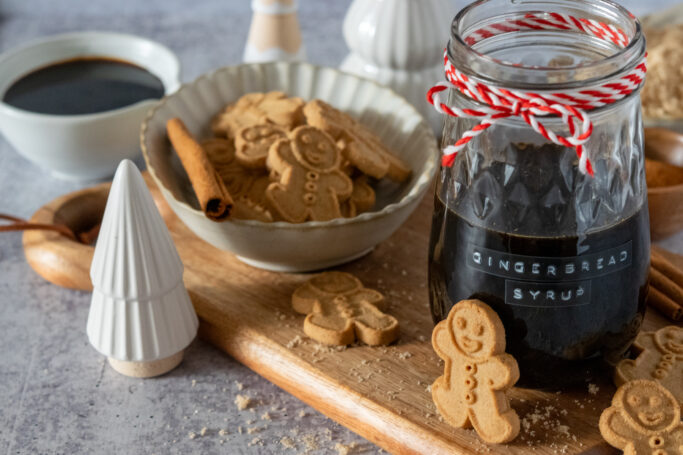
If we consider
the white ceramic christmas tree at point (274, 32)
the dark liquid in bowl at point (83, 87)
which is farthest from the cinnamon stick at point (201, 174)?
the white ceramic christmas tree at point (274, 32)

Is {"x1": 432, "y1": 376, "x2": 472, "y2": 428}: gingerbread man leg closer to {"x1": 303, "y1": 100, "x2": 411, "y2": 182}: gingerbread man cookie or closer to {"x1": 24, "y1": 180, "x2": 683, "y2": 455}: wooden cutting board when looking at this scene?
{"x1": 24, "y1": 180, "x2": 683, "y2": 455}: wooden cutting board

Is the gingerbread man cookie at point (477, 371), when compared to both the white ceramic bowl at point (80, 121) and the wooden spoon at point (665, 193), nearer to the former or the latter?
the wooden spoon at point (665, 193)

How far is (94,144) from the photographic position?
128 centimetres

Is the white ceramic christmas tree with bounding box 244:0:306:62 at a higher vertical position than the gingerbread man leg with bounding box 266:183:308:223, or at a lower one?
higher

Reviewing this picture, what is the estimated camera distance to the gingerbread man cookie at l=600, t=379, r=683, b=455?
797mm

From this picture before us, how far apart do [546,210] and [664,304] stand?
0.31 metres

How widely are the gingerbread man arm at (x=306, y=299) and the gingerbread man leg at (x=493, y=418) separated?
0.25 m

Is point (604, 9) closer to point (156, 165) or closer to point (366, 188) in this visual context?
point (366, 188)

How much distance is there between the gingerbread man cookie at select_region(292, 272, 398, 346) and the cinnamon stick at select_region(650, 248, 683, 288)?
1.14 feet

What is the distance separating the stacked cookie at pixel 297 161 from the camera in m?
1.04

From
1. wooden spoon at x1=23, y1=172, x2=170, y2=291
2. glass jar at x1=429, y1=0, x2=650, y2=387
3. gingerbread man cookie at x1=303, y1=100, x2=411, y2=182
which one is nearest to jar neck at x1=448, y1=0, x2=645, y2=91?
glass jar at x1=429, y1=0, x2=650, y2=387

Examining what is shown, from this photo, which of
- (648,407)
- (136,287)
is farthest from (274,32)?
(648,407)

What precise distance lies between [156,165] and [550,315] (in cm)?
54

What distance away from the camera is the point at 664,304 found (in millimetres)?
1012
